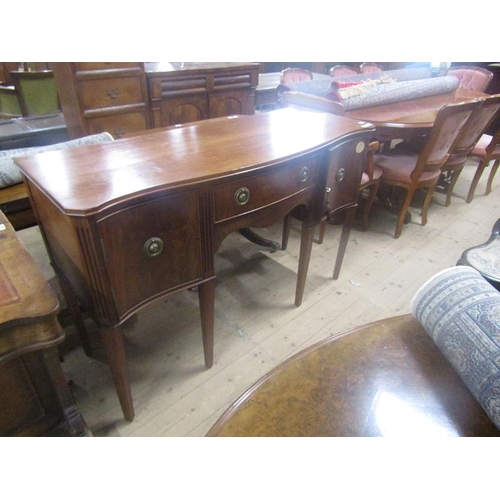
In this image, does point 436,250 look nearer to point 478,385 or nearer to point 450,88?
point 450,88

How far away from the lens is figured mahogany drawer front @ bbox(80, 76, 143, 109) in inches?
66.4

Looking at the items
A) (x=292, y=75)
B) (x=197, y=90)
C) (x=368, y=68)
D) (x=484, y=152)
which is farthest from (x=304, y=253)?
(x=368, y=68)

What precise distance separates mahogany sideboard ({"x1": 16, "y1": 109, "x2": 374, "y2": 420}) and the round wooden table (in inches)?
20.0

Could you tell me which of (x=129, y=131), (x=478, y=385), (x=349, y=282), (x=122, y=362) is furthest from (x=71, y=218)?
(x=349, y=282)

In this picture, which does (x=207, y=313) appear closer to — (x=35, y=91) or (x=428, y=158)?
(x=428, y=158)

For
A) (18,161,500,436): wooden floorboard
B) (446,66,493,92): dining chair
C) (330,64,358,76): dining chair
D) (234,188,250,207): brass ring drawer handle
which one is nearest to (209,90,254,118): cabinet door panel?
(18,161,500,436): wooden floorboard

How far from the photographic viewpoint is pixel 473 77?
3754mm

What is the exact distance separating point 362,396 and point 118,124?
181 centimetres

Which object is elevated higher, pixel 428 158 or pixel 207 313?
pixel 428 158

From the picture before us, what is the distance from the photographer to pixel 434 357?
66cm

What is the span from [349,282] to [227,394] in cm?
100

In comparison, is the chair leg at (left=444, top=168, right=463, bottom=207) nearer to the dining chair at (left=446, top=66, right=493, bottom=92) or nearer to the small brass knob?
the dining chair at (left=446, top=66, right=493, bottom=92)
